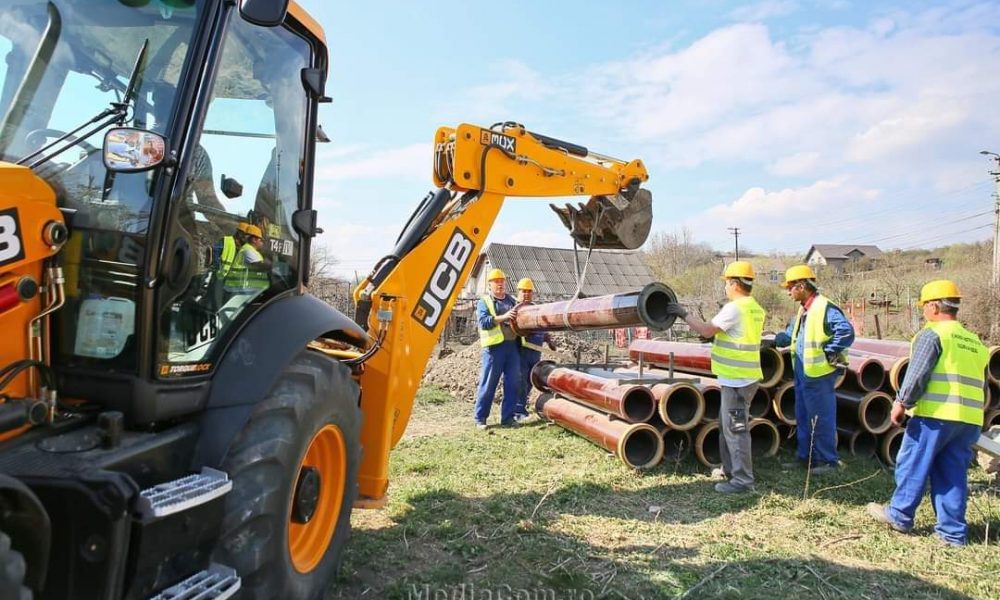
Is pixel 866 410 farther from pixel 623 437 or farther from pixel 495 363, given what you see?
pixel 495 363

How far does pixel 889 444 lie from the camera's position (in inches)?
267

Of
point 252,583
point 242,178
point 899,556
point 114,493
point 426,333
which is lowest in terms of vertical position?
point 899,556

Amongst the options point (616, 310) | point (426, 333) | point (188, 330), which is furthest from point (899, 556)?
point (188, 330)

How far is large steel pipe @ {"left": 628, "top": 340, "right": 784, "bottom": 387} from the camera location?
22.5 feet

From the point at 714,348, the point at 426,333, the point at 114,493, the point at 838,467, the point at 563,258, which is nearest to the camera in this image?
the point at 114,493

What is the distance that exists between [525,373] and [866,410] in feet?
13.8

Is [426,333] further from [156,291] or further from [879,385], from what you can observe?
[879,385]

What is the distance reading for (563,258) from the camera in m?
32.2

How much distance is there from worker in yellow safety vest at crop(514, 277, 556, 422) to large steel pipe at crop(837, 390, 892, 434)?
3.70m

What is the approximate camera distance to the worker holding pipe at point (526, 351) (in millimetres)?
9062

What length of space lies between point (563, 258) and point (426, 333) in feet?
91.2

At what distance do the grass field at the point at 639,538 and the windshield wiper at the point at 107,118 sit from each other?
254 cm

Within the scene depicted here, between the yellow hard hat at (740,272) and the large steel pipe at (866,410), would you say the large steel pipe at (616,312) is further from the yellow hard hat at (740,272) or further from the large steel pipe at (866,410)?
the large steel pipe at (866,410)

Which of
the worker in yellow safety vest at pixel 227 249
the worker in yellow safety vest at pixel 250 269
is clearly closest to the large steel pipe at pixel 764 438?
the worker in yellow safety vest at pixel 250 269
